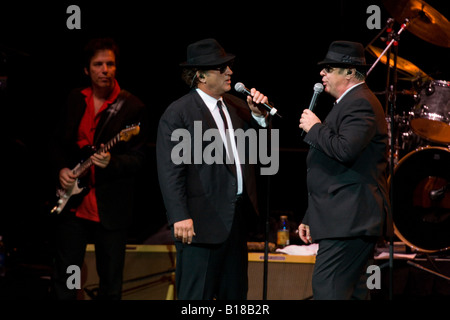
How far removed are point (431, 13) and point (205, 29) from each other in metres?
2.39

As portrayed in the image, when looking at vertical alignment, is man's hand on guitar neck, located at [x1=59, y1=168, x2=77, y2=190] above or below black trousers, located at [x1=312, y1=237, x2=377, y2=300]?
above

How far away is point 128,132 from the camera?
4598 millimetres

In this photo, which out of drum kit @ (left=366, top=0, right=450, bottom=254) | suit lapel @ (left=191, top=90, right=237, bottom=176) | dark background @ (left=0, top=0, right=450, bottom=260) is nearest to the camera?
suit lapel @ (left=191, top=90, right=237, bottom=176)

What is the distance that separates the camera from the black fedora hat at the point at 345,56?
3.62 metres

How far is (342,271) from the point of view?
3402mm

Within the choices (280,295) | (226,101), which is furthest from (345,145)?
(280,295)

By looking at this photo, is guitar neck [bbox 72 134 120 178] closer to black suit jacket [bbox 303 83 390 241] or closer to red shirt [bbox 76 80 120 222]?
red shirt [bbox 76 80 120 222]

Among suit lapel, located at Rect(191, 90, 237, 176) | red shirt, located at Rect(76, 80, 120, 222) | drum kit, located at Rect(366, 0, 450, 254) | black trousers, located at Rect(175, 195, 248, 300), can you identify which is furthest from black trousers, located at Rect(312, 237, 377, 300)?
drum kit, located at Rect(366, 0, 450, 254)

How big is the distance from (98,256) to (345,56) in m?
2.28

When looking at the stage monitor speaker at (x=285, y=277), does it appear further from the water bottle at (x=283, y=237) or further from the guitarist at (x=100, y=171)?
the guitarist at (x=100, y=171)

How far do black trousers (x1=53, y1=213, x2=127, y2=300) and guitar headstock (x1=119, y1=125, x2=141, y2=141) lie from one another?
67cm

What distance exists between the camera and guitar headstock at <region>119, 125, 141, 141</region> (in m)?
4.59

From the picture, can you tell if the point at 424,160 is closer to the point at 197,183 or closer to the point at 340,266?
the point at 340,266
